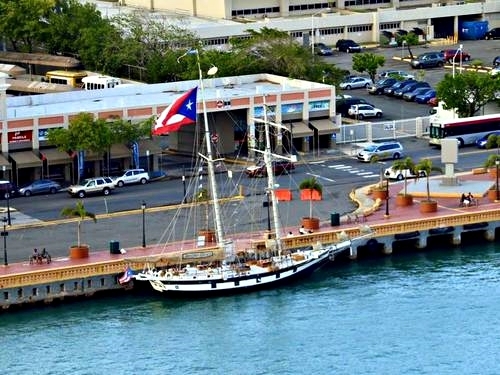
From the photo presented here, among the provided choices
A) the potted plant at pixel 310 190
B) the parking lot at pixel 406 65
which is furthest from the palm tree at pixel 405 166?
the parking lot at pixel 406 65

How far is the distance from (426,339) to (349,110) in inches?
1896

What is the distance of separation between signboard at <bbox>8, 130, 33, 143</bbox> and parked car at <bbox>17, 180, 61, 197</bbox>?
329 centimetres

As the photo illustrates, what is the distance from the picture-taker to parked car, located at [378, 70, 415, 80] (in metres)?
140

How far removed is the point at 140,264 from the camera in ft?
300

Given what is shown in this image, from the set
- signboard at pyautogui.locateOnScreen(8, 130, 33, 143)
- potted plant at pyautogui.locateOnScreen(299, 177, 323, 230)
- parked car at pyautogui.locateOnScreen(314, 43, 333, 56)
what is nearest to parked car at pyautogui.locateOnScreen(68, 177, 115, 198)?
signboard at pyautogui.locateOnScreen(8, 130, 33, 143)

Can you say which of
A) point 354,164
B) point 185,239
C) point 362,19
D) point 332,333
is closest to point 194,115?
point 185,239

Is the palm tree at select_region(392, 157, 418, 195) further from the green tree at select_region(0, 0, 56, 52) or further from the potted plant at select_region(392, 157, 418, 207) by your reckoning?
the green tree at select_region(0, 0, 56, 52)

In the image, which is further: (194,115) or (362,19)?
(362,19)

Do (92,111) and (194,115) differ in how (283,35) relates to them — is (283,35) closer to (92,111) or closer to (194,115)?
(92,111)

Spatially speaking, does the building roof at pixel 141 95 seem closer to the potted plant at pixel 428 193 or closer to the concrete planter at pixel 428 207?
the potted plant at pixel 428 193

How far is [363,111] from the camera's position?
128 metres

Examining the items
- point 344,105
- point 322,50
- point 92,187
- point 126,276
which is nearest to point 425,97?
point 344,105

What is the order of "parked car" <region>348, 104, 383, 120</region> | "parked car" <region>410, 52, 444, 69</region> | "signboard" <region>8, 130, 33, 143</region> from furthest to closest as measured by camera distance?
"parked car" <region>410, 52, 444, 69</region>
"parked car" <region>348, 104, 383, 120</region>
"signboard" <region>8, 130, 33, 143</region>

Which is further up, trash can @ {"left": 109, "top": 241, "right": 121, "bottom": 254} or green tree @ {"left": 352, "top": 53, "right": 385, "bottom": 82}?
green tree @ {"left": 352, "top": 53, "right": 385, "bottom": 82}
